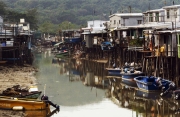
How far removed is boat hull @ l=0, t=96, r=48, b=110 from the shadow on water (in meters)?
1.59

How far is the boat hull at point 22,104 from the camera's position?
2739 centimetres

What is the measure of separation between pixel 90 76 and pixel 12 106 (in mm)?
23387

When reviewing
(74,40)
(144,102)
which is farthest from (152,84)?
(74,40)

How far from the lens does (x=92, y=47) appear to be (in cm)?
6838

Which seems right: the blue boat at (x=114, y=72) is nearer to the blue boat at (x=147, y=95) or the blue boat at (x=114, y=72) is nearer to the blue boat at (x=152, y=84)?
the blue boat at (x=147, y=95)

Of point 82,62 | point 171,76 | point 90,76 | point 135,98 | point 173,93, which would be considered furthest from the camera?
point 82,62

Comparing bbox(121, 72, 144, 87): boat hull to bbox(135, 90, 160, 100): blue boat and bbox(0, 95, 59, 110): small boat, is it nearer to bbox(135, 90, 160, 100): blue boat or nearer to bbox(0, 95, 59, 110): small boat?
bbox(135, 90, 160, 100): blue boat

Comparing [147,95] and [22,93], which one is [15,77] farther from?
[147,95]

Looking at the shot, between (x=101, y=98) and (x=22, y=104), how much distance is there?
8976mm

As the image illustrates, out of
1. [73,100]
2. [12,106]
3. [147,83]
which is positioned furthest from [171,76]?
[12,106]

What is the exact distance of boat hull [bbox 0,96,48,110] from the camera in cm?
2739

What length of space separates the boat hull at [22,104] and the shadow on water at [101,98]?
1591 millimetres

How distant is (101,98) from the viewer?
34906mm

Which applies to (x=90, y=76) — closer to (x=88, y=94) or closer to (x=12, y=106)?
(x=88, y=94)
